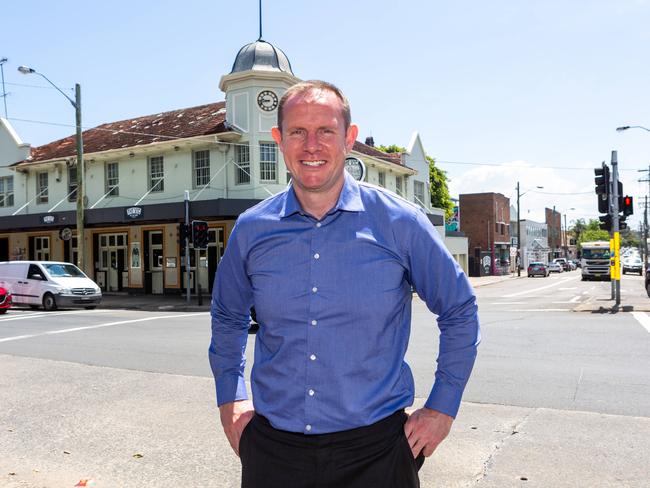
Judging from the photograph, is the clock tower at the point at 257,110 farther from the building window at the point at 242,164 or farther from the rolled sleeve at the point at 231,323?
the rolled sleeve at the point at 231,323

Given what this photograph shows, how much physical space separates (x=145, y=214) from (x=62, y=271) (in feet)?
16.7

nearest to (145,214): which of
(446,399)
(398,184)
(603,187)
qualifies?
(398,184)

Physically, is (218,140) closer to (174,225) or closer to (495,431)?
(174,225)

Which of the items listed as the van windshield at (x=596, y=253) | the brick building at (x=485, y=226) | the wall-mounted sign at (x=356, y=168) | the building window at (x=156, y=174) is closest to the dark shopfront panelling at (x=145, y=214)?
the building window at (x=156, y=174)

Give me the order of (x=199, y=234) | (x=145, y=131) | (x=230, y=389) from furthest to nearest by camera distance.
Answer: (x=145, y=131) → (x=199, y=234) → (x=230, y=389)

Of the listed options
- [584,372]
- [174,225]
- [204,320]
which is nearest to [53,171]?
[174,225]

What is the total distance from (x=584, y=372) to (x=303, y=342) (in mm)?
7236

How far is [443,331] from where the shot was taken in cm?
219

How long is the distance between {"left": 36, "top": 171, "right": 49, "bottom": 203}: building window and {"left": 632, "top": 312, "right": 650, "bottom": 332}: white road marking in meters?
28.7

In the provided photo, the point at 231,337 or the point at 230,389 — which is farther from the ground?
the point at 231,337

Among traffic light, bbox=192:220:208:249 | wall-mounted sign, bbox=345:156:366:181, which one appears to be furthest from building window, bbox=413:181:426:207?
wall-mounted sign, bbox=345:156:366:181

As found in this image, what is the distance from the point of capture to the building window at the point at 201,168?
89.9ft

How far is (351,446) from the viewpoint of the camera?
205 cm

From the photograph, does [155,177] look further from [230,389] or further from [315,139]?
[315,139]
